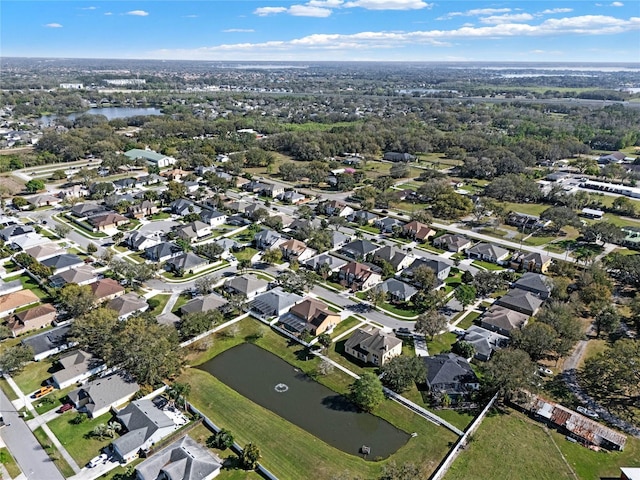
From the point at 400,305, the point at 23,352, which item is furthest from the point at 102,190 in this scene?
the point at 400,305

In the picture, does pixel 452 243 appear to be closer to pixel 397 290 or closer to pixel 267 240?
pixel 397 290

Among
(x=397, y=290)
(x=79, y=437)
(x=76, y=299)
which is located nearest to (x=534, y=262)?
(x=397, y=290)

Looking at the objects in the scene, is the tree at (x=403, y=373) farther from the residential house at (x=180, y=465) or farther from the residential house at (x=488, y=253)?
the residential house at (x=488, y=253)

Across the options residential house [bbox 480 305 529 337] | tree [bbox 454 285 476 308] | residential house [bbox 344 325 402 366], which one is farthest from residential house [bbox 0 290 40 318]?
residential house [bbox 480 305 529 337]

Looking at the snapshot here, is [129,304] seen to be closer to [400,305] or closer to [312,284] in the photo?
[312,284]

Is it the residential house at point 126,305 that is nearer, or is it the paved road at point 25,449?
the paved road at point 25,449

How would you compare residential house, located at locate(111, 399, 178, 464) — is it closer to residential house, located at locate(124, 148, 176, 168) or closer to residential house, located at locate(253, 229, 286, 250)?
residential house, located at locate(253, 229, 286, 250)

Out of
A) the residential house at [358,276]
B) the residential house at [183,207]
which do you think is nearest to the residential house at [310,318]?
the residential house at [358,276]

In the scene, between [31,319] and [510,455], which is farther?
[31,319]
